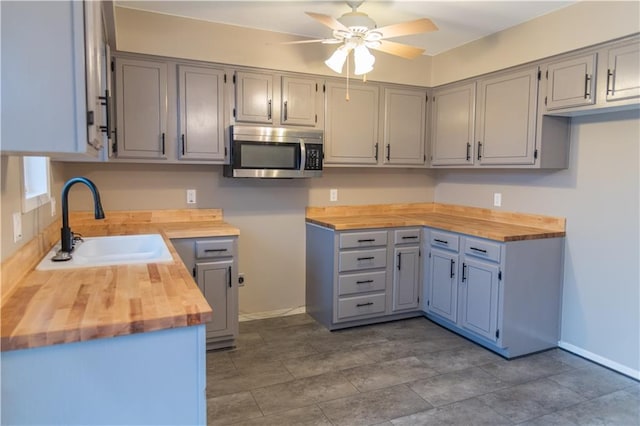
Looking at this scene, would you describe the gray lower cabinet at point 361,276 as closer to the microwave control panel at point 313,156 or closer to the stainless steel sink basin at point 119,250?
the microwave control panel at point 313,156

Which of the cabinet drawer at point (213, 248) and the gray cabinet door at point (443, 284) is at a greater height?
the cabinet drawer at point (213, 248)

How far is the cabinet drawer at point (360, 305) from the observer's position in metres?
3.58

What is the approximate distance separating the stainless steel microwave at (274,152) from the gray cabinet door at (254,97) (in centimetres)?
14

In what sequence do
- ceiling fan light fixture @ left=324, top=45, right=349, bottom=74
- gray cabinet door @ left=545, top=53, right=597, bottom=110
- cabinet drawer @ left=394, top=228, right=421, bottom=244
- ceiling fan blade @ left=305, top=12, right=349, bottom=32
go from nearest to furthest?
ceiling fan blade @ left=305, top=12, right=349, bottom=32
gray cabinet door @ left=545, top=53, right=597, bottom=110
ceiling fan light fixture @ left=324, top=45, right=349, bottom=74
cabinet drawer @ left=394, top=228, right=421, bottom=244

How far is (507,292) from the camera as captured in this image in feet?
9.96

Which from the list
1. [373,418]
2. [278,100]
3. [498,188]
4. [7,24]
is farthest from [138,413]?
[498,188]

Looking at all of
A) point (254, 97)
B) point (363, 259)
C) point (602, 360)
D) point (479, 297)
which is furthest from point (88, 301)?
point (602, 360)

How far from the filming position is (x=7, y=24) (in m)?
1.14

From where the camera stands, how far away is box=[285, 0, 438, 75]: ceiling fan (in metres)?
2.53

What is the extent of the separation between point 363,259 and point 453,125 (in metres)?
1.52

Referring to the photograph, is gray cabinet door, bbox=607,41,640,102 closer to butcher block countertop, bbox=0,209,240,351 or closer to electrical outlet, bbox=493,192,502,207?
electrical outlet, bbox=493,192,502,207

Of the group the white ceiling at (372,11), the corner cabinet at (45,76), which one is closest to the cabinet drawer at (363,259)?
the white ceiling at (372,11)

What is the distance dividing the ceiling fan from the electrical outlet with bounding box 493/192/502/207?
5.12 ft

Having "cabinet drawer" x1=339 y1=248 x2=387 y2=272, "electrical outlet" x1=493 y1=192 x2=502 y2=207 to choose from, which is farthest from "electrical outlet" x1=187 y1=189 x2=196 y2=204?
"electrical outlet" x1=493 y1=192 x2=502 y2=207
